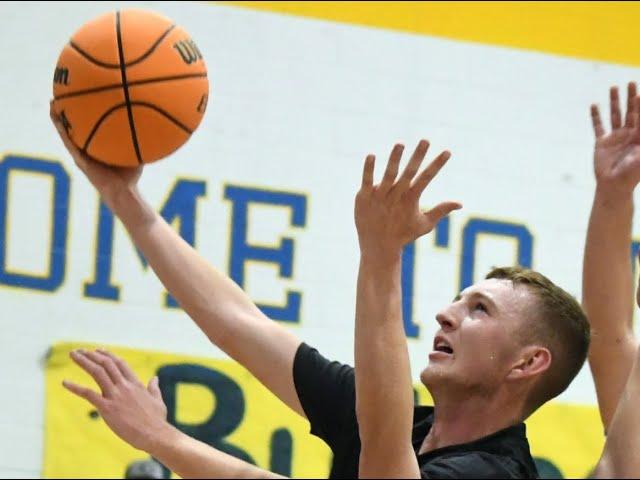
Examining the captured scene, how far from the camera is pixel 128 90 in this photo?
3814mm

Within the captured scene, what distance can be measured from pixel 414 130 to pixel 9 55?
6.06 feet

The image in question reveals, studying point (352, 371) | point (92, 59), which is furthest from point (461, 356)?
point (92, 59)

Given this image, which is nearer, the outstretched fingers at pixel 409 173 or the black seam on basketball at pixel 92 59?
the outstretched fingers at pixel 409 173

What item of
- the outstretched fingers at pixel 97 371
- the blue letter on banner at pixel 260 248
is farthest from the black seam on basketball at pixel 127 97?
the blue letter on banner at pixel 260 248

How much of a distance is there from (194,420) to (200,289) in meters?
2.55

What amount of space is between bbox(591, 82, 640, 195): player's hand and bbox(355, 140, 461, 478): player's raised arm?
42.0 inches

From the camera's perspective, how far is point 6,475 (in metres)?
5.96

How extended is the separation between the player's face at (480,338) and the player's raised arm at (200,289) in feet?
1.34

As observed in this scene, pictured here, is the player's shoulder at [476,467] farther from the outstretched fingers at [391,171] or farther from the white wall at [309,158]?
the white wall at [309,158]

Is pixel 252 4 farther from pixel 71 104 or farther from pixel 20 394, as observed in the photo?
pixel 71 104

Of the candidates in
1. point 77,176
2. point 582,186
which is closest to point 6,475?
point 77,176

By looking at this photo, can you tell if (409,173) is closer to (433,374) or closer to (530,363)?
(433,374)

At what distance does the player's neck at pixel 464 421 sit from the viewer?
3.64 metres

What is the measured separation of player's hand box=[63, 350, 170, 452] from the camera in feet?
10.6
